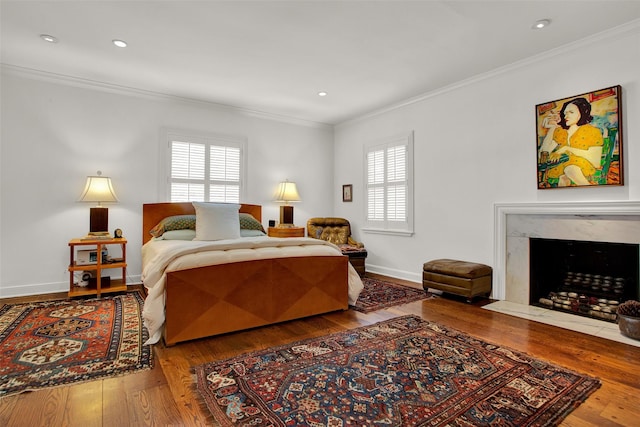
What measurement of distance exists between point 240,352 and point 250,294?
51cm

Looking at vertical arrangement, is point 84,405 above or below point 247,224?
below

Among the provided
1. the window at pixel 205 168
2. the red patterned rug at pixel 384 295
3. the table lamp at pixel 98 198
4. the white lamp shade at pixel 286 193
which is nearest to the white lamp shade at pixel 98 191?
the table lamp at pixel 98 198

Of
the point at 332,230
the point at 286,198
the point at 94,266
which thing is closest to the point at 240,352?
the point at 94,266

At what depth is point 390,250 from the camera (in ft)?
16.7

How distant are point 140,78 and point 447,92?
12.6ft

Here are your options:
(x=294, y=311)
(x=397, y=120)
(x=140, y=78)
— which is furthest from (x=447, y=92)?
(x=140, y=78)

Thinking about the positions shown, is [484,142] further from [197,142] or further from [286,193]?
[197,142]

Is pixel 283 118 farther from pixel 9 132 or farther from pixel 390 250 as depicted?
pixel 9 132

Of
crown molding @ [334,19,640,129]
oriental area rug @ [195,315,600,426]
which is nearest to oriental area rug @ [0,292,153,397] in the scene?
oriental area rug @ [195,315,600,426]

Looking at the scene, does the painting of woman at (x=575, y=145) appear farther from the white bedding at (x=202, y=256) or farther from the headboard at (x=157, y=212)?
the headboard at (x=157, y=212)

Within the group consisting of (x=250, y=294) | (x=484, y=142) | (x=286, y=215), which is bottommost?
(x=250, y=294)

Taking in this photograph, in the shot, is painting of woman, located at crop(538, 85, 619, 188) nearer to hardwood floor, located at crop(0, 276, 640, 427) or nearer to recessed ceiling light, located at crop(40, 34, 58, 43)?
hardwood floor, located at crop(0, 276, 640, 427)

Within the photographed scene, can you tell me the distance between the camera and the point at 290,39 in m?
3.07

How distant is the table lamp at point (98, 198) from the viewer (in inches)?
151
